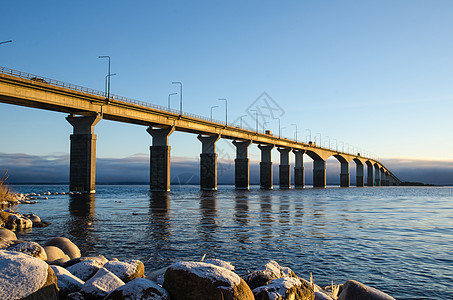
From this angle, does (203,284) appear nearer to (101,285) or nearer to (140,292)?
(140,292)

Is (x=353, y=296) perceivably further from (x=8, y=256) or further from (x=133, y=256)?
(x=133, y=256)

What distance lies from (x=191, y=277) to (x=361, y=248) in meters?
9.77

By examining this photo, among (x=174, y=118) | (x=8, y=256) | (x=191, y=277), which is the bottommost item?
(x=191, y=277)

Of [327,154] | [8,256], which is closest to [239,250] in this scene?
[8,256]

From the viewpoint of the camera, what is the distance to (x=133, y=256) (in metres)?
11.8

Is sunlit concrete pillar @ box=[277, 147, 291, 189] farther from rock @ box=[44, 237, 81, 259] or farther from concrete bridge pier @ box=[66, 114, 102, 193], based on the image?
rock @ box=[44, 237, 81, 259]

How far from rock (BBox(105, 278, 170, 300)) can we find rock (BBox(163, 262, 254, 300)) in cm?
21

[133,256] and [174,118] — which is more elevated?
[174,118]

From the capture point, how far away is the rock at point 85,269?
7043 mm

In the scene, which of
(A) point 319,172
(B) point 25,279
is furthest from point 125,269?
(A) point 319,172

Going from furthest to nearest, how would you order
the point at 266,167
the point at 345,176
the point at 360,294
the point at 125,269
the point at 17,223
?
1. the point at 345,176
2. the point at 266,167
3. the point at 17,223
4. the point at 125,269
5. the point at 360,294

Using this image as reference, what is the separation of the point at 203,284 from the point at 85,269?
9.75 feet

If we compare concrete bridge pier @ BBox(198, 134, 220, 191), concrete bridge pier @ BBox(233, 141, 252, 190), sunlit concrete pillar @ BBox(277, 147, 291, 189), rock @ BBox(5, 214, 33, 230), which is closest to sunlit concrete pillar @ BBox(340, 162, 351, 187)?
sunlit concrete pillar @ BBox(277, 147, 291, 189)

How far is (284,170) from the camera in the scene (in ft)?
416
